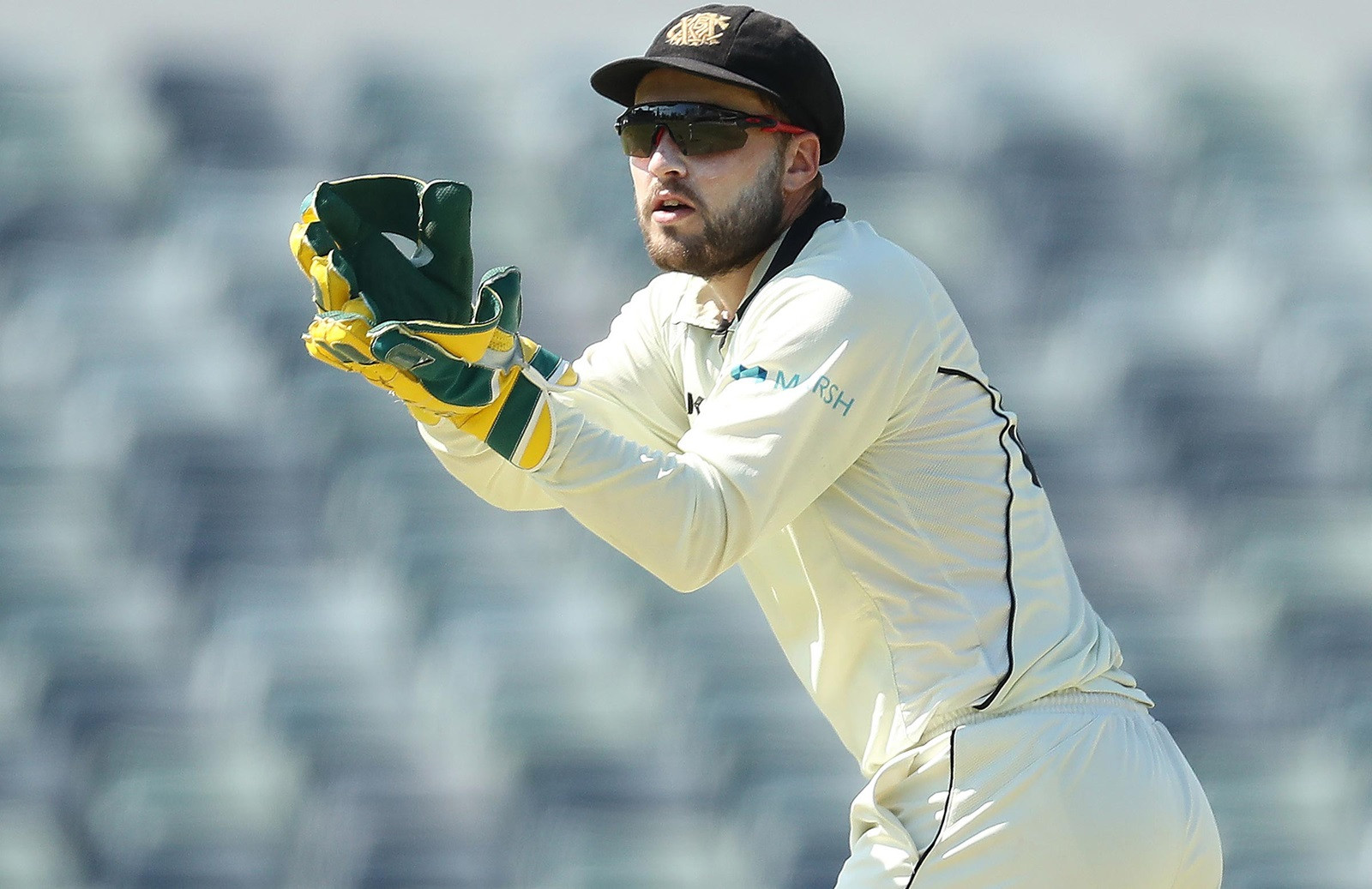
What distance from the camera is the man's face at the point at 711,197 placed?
6.00 ft

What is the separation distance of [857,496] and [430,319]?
51 cm

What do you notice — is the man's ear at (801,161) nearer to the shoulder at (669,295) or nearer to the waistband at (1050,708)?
the shoulder at (669,295)

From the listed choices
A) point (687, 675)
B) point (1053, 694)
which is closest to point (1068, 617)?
point (1053, 694)

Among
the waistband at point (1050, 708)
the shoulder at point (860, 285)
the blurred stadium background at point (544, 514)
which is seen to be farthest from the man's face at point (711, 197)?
the blurred stadium background at point (544, 514)

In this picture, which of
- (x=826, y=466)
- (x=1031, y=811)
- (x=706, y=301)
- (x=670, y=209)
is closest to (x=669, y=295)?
(x=706, y=301)

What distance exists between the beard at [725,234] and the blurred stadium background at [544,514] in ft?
4.77

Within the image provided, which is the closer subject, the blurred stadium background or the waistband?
the waistband

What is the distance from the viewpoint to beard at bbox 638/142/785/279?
1.83m

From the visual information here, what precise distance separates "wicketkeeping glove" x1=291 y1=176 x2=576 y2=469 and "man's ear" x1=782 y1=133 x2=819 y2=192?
18.2 inches

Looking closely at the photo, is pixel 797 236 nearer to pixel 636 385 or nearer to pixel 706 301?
pixel 706 301

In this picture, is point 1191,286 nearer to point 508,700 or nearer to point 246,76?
point 508,700

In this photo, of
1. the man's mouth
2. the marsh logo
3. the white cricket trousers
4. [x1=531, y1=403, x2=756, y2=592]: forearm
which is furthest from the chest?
the white cricket trousers

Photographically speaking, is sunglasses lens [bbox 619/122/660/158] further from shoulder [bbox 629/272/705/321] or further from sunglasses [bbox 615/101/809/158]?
shoulder [bbox 629/272/705/321]

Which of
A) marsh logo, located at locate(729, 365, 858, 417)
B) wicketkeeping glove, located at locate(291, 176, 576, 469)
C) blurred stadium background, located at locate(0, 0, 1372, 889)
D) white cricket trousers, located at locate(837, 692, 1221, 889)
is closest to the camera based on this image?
wicketkeeping glove, located at locate(291, 176, 576, 469)
